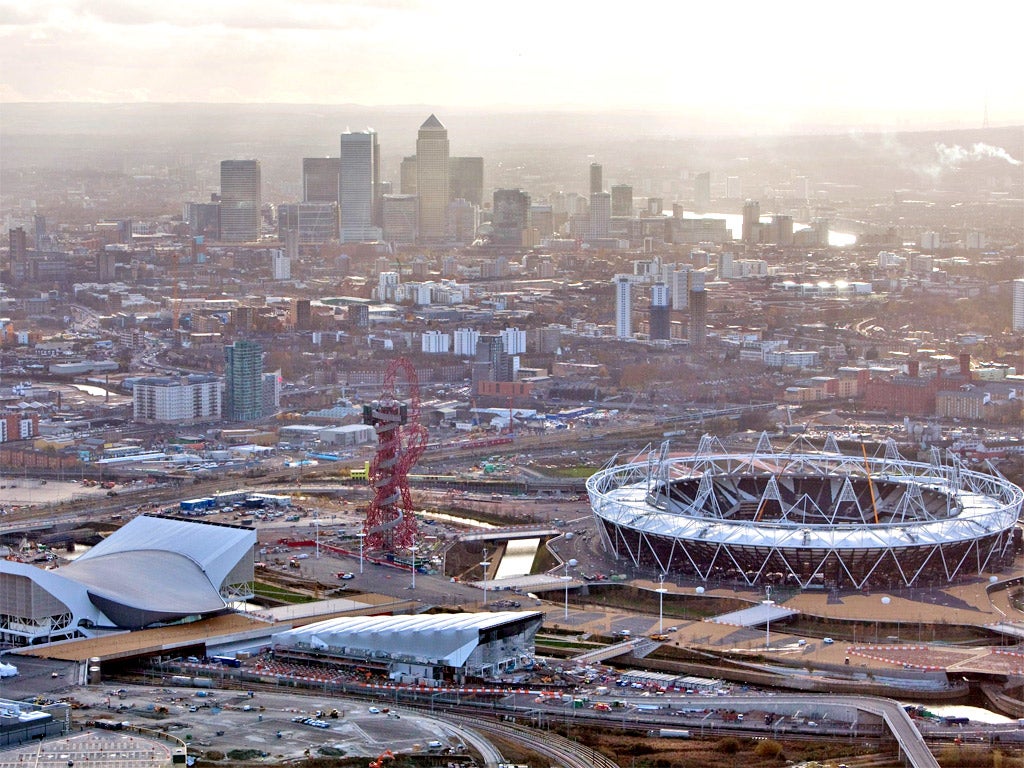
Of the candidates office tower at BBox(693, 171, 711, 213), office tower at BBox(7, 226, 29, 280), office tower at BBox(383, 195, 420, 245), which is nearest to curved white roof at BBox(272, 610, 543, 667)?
office tower at BBox(7, 226, 29, 280)

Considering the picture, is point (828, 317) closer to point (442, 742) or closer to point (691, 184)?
point (691, 184)

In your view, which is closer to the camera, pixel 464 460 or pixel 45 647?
pixel 45 647

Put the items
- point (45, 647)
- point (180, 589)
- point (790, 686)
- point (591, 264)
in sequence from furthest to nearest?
point (591, 264), point (180, 589), point (45, 647), point (790, 686)

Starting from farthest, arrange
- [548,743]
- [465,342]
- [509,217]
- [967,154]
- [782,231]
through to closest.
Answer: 1. [509,217]
2. [782,231]
3. [967,154]
4. [465,342]
5. [548,743]

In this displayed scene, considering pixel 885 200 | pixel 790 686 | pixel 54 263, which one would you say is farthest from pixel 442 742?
pixel 885 200

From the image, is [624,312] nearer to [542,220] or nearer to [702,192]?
[542,220]

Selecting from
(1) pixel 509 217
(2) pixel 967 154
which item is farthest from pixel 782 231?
(1) pixel 509 217

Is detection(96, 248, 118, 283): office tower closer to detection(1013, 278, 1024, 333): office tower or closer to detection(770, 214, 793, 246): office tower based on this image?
A: detection(770, 214, 793, 246): office tower
